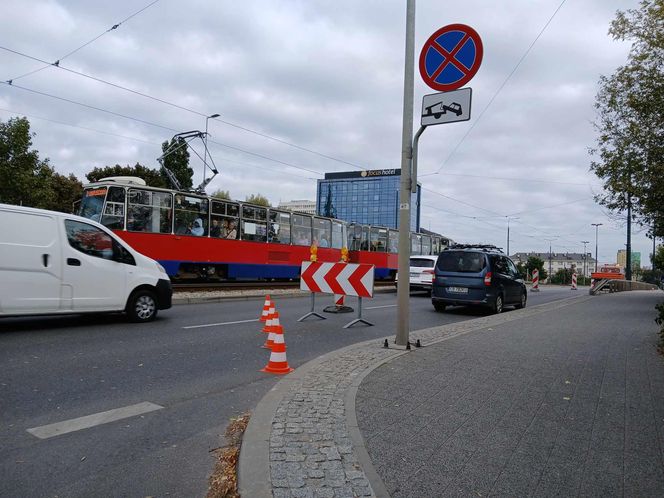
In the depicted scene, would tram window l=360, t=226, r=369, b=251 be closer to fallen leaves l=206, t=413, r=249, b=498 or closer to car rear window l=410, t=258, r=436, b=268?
car rear window l=410, t=258, r=436, b=268

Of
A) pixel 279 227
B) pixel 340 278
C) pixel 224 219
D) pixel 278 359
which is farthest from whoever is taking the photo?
pixel 279 227

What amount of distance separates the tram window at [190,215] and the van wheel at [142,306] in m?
7.52

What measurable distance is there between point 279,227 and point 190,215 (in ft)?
14.9

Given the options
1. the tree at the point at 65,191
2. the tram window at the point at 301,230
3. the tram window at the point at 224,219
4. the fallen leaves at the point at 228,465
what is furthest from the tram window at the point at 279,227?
the tree at the point at 65,191

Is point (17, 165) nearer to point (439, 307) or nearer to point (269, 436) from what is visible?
point (439, 307)

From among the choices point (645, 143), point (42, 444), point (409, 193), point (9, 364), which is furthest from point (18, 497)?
point (645, 143)

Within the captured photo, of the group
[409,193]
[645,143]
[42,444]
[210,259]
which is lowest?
[42,444]

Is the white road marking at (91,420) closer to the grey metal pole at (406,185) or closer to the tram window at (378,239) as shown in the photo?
the grey metal pole at (406,185)

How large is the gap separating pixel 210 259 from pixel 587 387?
14.4m

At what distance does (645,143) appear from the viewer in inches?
643

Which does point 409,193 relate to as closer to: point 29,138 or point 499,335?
point 499,335

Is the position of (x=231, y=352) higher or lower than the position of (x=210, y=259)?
lower

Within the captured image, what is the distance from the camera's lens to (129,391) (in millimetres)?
4969

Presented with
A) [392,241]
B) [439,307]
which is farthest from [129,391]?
[392,241]
